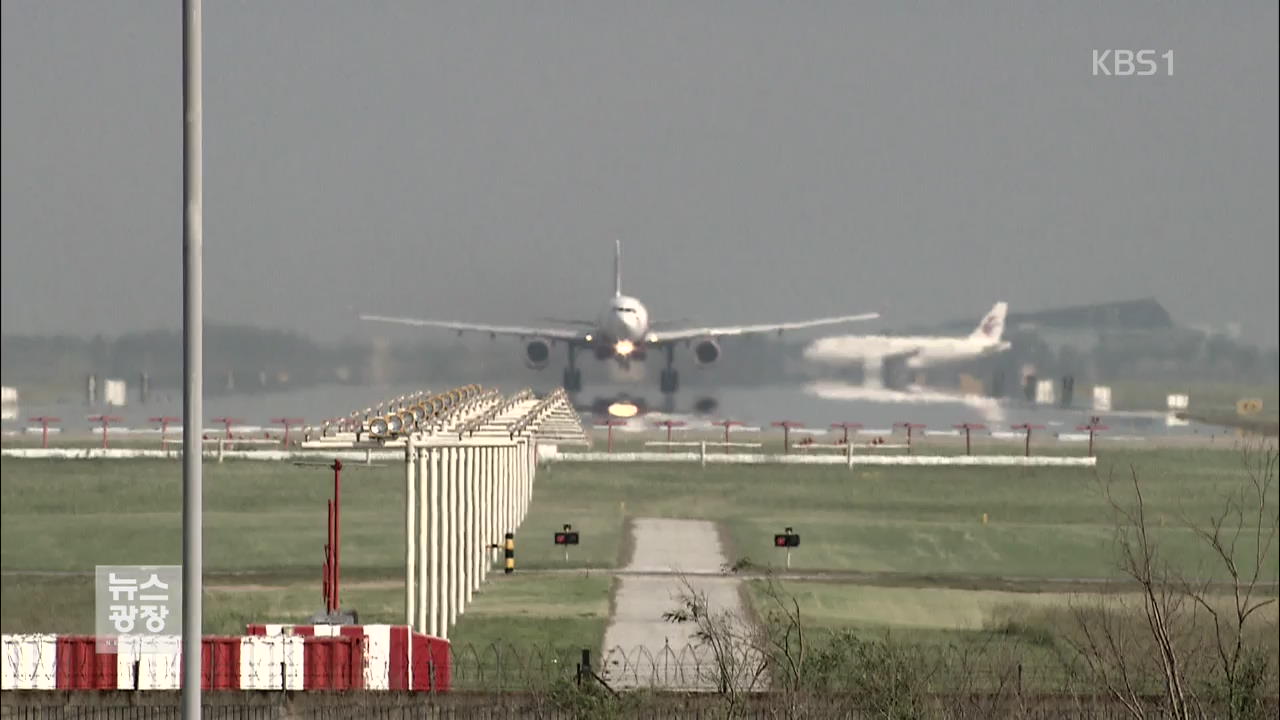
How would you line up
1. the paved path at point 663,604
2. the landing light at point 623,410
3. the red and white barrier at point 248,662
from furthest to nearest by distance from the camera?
the landing light at point 623,410 → the paved path at point 663,604 → the red and white barrier at point 248,662

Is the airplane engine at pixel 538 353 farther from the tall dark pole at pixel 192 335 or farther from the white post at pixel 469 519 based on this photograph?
the tall dark pole at pixel 192 335

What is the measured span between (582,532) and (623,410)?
6369 cm

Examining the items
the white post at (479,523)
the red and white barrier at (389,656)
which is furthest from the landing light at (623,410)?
the red and white barrier at (389,656)

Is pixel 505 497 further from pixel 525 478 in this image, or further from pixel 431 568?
pixel 431 568

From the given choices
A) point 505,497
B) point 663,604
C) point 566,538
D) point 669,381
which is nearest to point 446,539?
point 663,604

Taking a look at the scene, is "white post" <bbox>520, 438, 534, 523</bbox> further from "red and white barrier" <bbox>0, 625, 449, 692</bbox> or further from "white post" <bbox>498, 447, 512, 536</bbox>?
"red and white barrier" <bbox>0, 625, 449, 692</bbox>

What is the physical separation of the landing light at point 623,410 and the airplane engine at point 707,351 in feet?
29.0

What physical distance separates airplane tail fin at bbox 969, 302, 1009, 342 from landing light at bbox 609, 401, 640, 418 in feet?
135

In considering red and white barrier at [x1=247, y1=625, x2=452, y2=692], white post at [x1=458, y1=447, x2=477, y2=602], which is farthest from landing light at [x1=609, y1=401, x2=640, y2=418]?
red and white barrier at [x1=247, y1=625, x2=452, y2=692]

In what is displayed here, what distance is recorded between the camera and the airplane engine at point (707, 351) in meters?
141

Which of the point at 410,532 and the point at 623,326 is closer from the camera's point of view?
the point at 410,532

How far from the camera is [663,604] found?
50.7 metres

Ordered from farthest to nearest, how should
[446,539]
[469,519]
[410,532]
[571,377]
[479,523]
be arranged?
[571,377], [479,523], [469,519], [446,539], [410,532]

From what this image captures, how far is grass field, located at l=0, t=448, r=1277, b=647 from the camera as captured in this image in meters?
51.8
